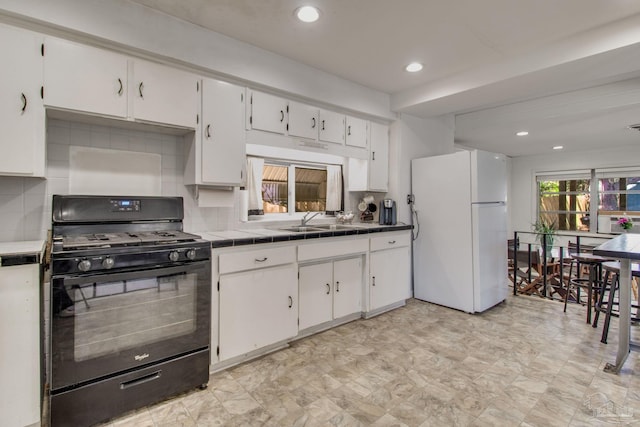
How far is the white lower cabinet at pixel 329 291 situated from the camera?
9.14 feet

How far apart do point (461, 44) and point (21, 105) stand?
9.91 ft

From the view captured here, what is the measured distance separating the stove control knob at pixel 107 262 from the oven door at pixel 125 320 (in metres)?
0.06

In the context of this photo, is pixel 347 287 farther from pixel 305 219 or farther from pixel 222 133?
pixel 222 133

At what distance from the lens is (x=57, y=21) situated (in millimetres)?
1857

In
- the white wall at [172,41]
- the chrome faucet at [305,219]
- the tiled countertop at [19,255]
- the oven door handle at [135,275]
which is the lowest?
the oven door handle at [135,275]

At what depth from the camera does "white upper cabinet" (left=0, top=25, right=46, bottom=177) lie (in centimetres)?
172

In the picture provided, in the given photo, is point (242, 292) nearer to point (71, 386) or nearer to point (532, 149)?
point (71, 386)

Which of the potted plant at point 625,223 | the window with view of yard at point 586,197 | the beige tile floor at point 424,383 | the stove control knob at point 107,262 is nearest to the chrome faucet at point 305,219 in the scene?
the beige tile floor at point 424,383

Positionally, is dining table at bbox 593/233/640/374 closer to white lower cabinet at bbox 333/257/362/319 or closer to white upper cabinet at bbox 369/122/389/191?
white lower cabinet at bbox 333/257/362/319

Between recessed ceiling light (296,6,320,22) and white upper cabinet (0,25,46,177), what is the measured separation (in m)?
1.53

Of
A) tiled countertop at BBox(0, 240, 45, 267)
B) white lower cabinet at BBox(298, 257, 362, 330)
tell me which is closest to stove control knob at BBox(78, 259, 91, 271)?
tiled countertop at BBox(0, 240, 45, 267)

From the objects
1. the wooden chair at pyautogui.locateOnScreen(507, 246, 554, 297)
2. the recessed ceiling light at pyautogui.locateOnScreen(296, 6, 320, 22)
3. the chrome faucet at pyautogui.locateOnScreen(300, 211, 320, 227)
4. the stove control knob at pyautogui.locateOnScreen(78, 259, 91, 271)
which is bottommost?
the wooden chair at pyautogui.locateOnScreen(507, 246, 554, 297)

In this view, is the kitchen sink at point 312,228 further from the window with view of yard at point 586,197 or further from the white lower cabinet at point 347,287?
the window with view of yard at point 586,197

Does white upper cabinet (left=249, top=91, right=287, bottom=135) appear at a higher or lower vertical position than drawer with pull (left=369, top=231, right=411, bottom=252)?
higher
